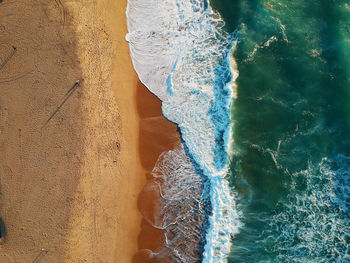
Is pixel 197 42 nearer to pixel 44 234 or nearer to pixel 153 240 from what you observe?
pixel 153 240

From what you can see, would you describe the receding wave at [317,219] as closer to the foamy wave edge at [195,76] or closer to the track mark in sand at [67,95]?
the foamy wave edge at [195,76]

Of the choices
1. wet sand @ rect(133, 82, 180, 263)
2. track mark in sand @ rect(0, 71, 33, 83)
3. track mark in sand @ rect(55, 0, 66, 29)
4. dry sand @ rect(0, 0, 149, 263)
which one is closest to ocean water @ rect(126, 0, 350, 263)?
wet sand @ rect(133, 82, 180, 263)

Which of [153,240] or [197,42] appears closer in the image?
[153,240]

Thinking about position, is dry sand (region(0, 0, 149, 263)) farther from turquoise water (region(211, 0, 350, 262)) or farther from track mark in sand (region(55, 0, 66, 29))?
turquoise water (region(211, 0, 350, 262))

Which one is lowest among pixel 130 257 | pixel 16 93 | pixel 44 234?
pixel 130 257

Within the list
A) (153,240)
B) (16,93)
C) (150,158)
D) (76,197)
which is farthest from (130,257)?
(16,93)

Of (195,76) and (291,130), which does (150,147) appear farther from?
(291,130)

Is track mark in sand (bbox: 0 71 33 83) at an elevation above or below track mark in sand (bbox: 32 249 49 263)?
above
